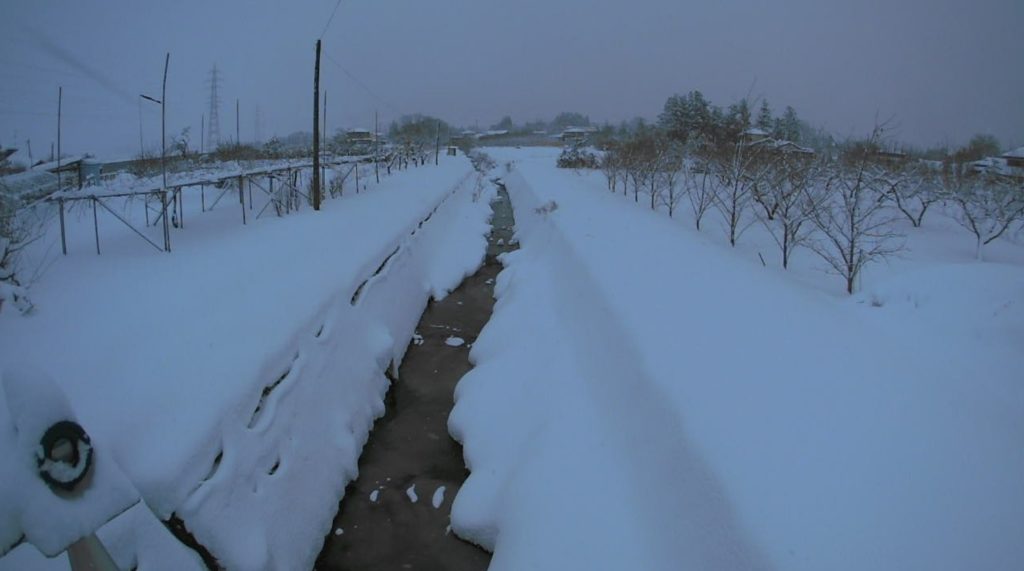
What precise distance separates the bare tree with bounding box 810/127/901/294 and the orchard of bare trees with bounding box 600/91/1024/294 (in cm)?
3

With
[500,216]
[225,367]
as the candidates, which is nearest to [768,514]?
[225,367]

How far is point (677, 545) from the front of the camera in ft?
10.2

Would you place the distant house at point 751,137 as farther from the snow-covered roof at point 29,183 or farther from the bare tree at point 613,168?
the snow-covered roof at point 29,183

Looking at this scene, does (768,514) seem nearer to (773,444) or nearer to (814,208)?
(773,444)

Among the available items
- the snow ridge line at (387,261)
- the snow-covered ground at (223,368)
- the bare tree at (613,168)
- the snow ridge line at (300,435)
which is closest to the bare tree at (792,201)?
the snow ridge line at (387,261)

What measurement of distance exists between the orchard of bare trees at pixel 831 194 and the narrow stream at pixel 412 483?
5.96 m

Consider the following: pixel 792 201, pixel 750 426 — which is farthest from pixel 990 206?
pixel 750 426

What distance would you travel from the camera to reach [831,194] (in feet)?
40.4

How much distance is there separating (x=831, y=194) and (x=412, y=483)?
454 inches

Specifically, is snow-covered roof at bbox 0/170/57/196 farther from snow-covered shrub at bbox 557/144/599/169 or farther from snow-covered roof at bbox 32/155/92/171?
snow-covered shrub at bbox 557/144/599/169

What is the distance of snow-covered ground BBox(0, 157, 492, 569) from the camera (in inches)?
121

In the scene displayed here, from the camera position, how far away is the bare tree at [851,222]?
8.20 meters

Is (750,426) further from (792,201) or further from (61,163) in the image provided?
(61,163)

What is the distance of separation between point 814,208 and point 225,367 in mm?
9485
